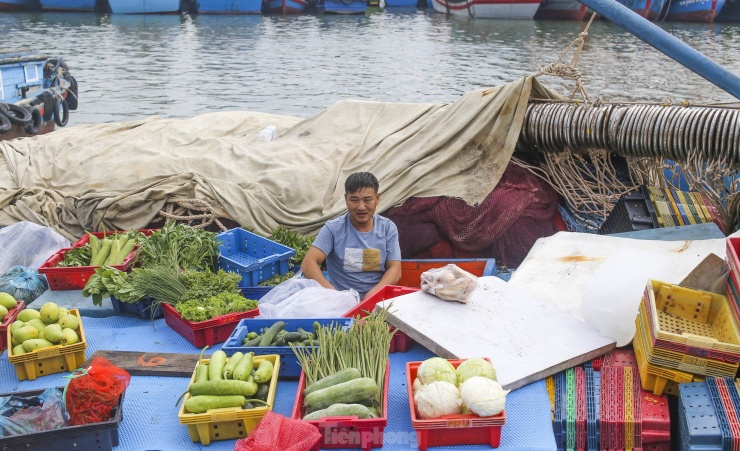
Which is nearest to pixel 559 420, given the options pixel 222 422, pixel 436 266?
pixel 222 422

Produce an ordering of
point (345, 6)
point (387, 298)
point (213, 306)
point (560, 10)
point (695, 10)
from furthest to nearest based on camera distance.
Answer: point (345, 6)
point (560, 10)
point (695, 10)
point (387, 298)
point (213, 306)

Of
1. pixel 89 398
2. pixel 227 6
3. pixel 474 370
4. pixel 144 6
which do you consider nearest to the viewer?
pixel 89 398

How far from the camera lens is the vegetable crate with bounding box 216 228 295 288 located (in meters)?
4.55

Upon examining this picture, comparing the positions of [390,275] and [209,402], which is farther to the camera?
[390,275]

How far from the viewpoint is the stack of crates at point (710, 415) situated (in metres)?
2.81

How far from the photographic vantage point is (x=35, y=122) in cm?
1153

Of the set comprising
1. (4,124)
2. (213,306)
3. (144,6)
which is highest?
(213,306)

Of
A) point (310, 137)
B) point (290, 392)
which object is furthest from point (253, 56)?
point (290, 392)

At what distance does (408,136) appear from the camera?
6.16 metres

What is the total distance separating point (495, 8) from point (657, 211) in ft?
98.2

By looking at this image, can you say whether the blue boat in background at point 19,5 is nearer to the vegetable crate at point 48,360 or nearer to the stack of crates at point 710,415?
the vegetable crate at point 48,360

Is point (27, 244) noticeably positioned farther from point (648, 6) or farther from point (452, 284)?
point (648, 6)

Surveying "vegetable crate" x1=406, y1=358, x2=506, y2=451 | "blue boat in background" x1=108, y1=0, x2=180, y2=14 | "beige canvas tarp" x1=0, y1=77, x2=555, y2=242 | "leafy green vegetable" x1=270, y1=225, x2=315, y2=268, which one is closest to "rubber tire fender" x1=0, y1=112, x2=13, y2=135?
"beige canvas tarp" x1=0, y1=77, x2=555, y2=242

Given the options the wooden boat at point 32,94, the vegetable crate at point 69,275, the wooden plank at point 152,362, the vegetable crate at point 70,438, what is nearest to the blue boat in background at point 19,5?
the wooden boat at point 32,94
